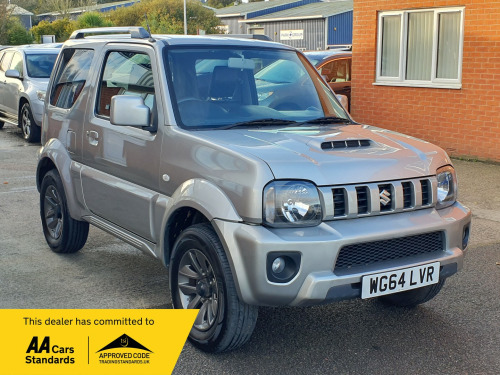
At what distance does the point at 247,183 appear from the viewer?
4016mm

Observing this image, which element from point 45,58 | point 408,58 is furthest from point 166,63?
point 45,58

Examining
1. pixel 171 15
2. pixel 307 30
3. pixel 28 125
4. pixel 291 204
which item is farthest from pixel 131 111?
pixel 171 15

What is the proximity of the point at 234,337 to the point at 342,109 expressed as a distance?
2.21 meters

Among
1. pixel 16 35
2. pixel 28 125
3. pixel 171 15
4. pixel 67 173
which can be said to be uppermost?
pixel 171 15

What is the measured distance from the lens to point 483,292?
550cm

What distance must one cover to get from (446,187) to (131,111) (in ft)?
6.74

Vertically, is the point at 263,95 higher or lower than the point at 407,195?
higher

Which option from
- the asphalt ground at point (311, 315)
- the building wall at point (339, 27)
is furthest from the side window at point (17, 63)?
the building wall at point (339, 27)

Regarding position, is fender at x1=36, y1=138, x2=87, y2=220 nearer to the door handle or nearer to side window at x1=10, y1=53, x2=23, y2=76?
the door handle

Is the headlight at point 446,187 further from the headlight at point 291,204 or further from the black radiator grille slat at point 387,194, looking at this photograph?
the headlight at point 291,204

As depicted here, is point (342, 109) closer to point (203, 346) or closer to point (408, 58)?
point (203, 346)

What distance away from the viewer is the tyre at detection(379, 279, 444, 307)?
16.2 feet

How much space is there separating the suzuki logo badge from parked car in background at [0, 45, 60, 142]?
10.8 meters

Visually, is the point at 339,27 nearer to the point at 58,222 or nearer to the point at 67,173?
the point at 58,222
